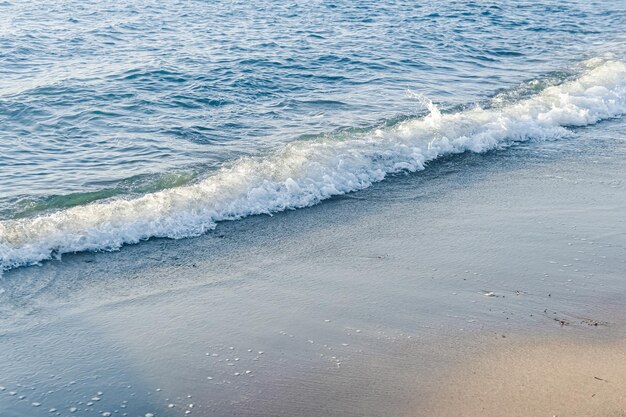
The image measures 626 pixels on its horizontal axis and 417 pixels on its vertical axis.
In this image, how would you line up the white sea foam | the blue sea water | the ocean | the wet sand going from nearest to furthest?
1. the wet sand
2. the ocean
3. the white sea foam
4. the blue sea water

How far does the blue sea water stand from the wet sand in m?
0.80

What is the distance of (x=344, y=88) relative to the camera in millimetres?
15359

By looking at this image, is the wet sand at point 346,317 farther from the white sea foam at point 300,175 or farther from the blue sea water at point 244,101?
the blue sea water at point 244,101

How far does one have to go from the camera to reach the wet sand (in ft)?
19.4

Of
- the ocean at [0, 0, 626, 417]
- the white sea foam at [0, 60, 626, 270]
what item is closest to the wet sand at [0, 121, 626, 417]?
the ocean at [0, 0, 626, 417]

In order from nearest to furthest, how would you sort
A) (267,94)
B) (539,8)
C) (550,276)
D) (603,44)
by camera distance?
(550,276) → (267,94) → (603,44) → (539,8)

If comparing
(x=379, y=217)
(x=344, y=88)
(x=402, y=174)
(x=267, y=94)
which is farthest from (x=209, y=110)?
(x=379, y=217)

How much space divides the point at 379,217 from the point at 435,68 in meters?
8.47

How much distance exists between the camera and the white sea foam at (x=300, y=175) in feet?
29.0

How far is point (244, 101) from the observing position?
566 inches

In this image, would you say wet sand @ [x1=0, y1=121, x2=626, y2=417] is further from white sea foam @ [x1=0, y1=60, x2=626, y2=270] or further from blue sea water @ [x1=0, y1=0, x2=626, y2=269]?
blue sea water @ [x1=0, y1=0, x2=626, y2=269]

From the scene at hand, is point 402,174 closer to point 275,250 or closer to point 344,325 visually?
point 275,250

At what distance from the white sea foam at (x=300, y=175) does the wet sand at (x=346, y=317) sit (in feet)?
0.92

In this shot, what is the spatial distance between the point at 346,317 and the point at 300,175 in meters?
3.96
